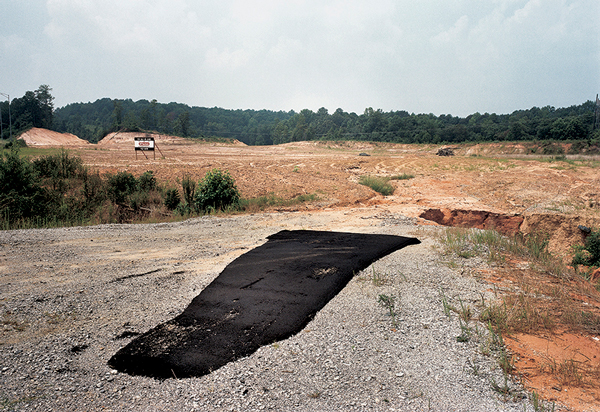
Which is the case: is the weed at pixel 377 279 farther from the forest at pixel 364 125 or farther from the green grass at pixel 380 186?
the forest at pixel 364 125

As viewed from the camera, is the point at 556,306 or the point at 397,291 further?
the point at 397,291

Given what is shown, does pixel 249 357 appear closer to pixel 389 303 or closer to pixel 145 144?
pixel 389 303

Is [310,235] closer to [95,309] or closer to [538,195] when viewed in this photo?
[95,309]

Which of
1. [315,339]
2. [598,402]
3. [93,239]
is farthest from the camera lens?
[93,239]

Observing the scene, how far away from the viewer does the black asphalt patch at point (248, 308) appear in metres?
3.85

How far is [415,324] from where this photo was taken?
4590 millimetres

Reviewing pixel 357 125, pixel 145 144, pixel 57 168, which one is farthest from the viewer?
pixel 357 125

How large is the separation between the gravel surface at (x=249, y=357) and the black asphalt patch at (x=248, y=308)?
0.16m

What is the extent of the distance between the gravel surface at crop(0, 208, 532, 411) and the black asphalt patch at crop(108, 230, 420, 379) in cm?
16

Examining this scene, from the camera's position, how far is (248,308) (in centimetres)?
492

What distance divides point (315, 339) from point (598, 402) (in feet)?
8.70

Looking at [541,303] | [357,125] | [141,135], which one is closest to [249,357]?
[541,303]

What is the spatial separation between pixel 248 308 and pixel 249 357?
1.06 meters

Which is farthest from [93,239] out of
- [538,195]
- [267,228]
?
[538,195]
